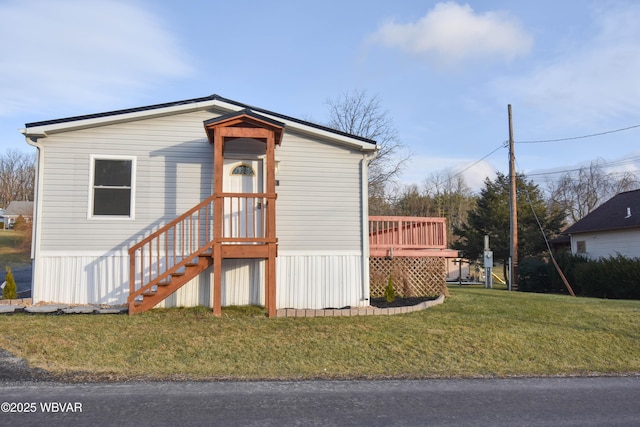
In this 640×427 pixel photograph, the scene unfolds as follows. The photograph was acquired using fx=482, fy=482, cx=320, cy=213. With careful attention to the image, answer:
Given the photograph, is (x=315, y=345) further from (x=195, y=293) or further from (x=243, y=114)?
(x=243, y=114)

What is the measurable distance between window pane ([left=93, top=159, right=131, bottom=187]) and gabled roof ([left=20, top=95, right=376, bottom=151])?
0.82 metres

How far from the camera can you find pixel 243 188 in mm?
10195

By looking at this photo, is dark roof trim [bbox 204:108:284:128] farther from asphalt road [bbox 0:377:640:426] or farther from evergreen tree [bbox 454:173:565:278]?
evergreen tree [bbox 454:173:565:278]

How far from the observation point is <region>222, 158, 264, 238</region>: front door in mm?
10062

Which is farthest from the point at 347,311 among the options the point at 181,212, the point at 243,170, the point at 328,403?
the point at 328,403

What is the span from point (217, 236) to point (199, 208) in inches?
26.0

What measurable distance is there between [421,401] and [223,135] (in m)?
6.20

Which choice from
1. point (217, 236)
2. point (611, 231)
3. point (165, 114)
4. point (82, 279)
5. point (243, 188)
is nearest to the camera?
point (217, 236)

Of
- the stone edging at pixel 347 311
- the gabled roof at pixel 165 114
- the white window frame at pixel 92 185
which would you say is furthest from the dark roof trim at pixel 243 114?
the stone edging at pixel 347 311

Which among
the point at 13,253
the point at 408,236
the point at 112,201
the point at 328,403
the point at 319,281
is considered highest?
the point at 112,201

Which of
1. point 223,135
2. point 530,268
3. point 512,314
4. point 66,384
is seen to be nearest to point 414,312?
point 512,314

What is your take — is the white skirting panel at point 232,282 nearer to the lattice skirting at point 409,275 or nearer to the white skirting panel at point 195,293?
the white skirting panel at point 195,293

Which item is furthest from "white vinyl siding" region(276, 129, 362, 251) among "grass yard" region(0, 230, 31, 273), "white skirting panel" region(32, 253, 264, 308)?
"grass yard" region(0, 230, 31, 273)

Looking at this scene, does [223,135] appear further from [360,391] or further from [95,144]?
[360,391]
